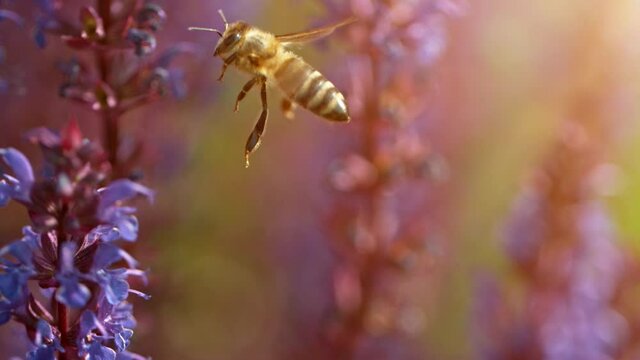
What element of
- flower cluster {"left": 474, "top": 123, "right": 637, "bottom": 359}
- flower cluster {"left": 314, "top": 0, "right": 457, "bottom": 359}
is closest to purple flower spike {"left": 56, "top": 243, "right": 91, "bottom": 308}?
flower cluster {"left": 314, "top": 0, "right": 457, "bottom": 359}

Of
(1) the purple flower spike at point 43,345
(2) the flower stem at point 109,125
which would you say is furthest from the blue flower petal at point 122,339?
(2) the flower stem at point 109,125

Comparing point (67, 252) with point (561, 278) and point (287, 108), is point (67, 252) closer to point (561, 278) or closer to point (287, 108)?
point (287, 108)

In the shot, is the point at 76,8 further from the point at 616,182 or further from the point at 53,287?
the point at 616,182

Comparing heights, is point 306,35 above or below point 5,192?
above

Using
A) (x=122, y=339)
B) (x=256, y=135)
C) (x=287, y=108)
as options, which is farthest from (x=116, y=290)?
(x=287, y=108)

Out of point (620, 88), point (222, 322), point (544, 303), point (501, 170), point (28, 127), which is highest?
point (620, 88)

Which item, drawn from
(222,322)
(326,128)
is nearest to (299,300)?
(222,322)

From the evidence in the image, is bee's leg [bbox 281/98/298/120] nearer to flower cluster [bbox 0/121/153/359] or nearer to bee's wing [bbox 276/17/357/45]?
bee's wing [bbox 276/17/357/45]
